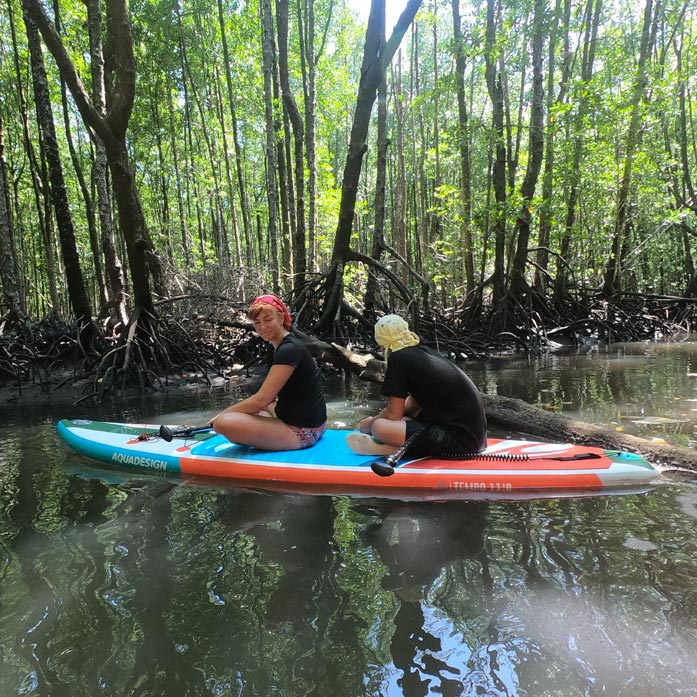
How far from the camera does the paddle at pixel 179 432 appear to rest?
3.77 metres

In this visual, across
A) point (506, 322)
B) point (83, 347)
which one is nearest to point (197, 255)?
point (83, 347)

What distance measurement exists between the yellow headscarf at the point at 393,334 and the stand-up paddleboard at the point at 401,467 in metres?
0.76

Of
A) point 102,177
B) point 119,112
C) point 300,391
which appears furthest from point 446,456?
point 102,177

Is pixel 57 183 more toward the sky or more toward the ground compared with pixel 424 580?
more toward the sky

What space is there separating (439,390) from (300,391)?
97 centimetres

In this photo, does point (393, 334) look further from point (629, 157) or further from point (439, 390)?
point (629, 157)

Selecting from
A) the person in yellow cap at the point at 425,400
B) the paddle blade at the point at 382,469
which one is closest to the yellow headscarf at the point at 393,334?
the person in yellow cap at the point at 425,400

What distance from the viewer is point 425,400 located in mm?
3193

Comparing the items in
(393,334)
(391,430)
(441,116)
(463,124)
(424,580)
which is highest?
(441,116)

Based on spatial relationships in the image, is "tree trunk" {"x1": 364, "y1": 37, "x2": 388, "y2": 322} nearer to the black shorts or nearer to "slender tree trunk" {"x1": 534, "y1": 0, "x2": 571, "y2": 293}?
"slender tree trunk" {"x1": 534, "y1": 0, "x2": 571, "y2": 293}

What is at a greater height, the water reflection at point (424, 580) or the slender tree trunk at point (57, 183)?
the slender tree trunk at point (57, 183)

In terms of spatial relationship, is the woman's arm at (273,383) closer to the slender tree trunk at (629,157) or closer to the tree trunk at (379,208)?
the tree trunk at (379,208)

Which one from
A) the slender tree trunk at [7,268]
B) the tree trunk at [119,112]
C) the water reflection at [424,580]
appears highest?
the tree trunk at [119,112]

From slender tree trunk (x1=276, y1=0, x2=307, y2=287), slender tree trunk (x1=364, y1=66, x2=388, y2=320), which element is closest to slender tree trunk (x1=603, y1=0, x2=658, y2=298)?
slender tree trunk (x1=364, y1=66, x2=388, y2=320)
